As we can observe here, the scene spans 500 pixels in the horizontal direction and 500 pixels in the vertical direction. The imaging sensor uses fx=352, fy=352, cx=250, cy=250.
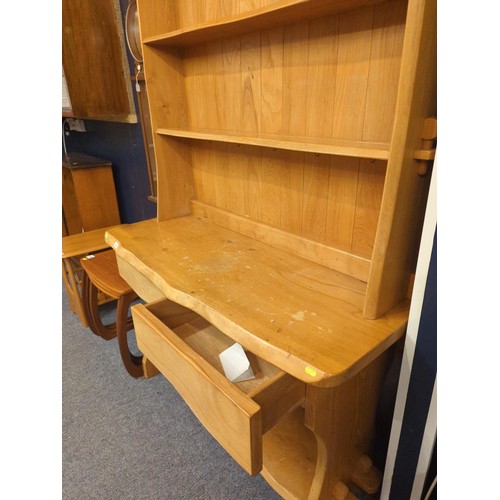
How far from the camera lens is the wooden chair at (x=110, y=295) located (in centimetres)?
179

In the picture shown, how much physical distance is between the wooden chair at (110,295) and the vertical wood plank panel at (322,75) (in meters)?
1.22

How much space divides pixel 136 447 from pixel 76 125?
9.17 feet

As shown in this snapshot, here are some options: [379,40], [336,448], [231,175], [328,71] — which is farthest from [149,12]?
[336,448]

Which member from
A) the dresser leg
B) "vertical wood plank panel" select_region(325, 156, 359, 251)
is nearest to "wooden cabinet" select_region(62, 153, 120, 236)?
"vertical wood plank panel" select_region(325, 156, 359, 251)

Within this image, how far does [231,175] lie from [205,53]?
487mm

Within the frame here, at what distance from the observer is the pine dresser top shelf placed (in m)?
0.79

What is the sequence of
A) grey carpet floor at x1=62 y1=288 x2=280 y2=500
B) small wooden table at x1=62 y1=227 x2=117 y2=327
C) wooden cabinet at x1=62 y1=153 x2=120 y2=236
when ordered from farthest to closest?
1. wooden cabinet at x1=62 y1=153 x2=120 y2=236
2. small wooden table at x1=62 y1=227 x2=117 y2=327
3. grey carpet floor at x1=62 y1=288 x2=280 y2=500

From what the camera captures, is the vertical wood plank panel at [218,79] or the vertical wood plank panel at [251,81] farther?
the vertical wood plank panel at [218,79]

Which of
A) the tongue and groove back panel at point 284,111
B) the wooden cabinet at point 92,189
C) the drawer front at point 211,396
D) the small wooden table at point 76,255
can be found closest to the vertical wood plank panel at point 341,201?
the tongue and groove back panel at point 284,111

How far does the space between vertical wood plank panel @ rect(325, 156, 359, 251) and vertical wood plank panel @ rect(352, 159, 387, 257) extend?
0.02m

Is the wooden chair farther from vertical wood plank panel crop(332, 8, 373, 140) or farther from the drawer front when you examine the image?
vertical wood plank panel crop(332, 8, 373, 140)

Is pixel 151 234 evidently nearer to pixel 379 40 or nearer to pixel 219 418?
pixel 219 418

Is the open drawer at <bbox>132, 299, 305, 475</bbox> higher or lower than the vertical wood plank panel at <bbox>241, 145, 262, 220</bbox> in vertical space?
lower

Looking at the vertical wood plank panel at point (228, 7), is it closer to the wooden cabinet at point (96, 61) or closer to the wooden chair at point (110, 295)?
the wooden cabinet at point (96, 61)
